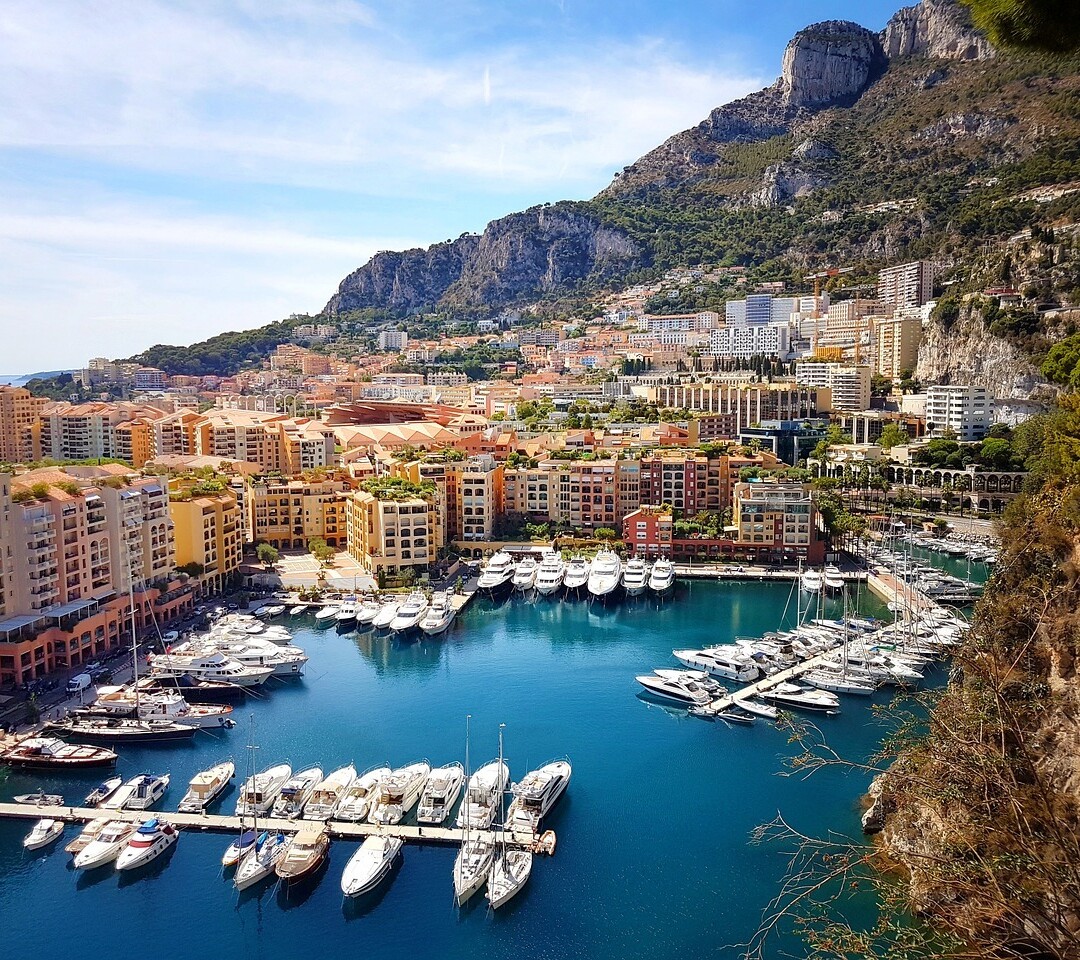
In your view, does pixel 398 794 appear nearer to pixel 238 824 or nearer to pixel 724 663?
pixel 238 824

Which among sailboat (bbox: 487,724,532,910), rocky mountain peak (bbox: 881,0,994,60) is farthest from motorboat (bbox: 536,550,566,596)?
rocky mountain peak (bbox: 881,0,994,60)

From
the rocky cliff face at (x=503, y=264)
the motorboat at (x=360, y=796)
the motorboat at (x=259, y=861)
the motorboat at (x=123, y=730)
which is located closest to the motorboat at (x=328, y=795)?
the motorboat at (x=360, y=796)

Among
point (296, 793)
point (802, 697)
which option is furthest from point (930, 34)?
point (296, 793)

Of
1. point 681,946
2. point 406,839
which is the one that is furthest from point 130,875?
A: point 681,946

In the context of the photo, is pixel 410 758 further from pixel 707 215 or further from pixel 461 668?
pixel 707 215

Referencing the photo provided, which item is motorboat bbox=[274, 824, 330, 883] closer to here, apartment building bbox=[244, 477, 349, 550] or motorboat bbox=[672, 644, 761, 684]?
motorboat bbox=[672, 644, 761, 684]
